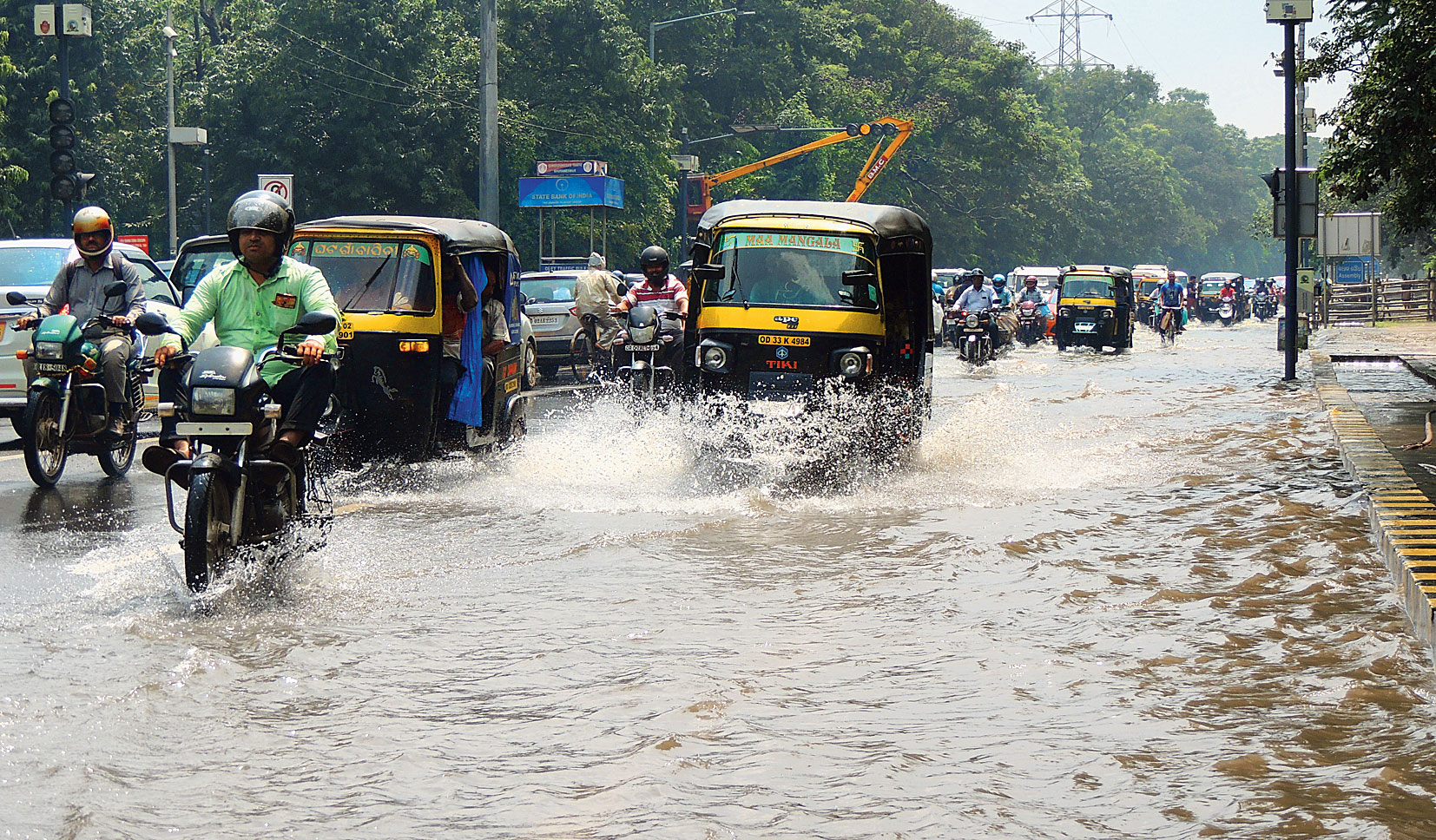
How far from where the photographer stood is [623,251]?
174 ft

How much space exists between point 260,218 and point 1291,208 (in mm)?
19040

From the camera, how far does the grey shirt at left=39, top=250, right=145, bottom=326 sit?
36.6 ft

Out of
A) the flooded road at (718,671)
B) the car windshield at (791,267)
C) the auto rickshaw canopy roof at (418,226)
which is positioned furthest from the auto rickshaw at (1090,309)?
the auto rickshaw canopy roof at (418,226)

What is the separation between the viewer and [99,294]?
1120 cm

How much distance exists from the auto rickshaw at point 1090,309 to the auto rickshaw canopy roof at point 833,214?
25.2 m

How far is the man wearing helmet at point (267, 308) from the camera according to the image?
7324mm

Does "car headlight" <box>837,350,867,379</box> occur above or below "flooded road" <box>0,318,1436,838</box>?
above

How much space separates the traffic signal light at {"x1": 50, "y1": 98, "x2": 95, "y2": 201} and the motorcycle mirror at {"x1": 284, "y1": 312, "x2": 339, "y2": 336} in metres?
15.6

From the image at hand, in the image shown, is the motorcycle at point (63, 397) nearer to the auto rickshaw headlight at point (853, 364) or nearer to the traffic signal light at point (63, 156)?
the auto rickshaw headlight at point (853, 364)

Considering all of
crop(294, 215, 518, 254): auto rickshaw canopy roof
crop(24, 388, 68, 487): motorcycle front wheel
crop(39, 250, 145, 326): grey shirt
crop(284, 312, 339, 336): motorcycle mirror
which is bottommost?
crop(24, 388, 68, 487): motorcycle front wheel

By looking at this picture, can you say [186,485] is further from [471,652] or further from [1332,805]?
[1332,805]

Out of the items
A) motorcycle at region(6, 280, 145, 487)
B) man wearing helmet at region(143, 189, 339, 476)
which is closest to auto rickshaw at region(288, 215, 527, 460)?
motorcycle at region(6, 280, 145, 487)

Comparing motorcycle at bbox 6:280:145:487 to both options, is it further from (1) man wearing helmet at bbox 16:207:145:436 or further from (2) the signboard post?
(2) the signboard post

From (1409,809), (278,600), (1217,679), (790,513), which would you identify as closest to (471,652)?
(278,600)
